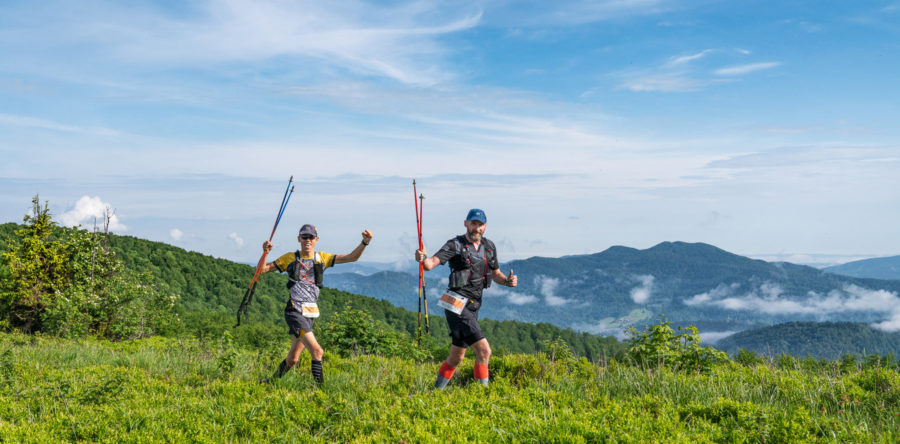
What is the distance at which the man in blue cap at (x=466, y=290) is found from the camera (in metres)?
7.31

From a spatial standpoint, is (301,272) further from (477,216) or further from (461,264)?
(477,216)

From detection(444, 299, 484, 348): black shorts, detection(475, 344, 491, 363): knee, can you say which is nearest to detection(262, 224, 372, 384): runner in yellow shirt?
detection(444, 299, 484, 348): black shorts

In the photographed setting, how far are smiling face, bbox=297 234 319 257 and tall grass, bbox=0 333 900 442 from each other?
198cm

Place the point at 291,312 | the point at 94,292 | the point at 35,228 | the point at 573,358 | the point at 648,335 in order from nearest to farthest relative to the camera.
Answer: the point at 291,312
the point at 648,335
the point at 573,358
the point at 94,292
the point at 35,228

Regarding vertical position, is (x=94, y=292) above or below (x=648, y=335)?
below

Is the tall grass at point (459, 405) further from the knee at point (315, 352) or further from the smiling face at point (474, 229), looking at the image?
the smiling face at point (474, 229)

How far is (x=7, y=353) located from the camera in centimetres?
973

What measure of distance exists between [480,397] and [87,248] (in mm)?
34206

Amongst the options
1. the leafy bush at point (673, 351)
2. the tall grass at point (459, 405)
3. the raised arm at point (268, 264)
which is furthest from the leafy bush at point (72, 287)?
the leafy bush at point (673, 351)

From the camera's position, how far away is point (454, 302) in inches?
289

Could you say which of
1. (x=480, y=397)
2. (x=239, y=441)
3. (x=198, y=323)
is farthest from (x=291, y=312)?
(x=198, y=323)

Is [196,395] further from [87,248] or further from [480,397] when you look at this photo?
[87,248]

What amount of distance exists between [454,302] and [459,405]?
1417 millimetres

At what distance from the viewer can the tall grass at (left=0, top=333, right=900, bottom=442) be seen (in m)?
5.55
